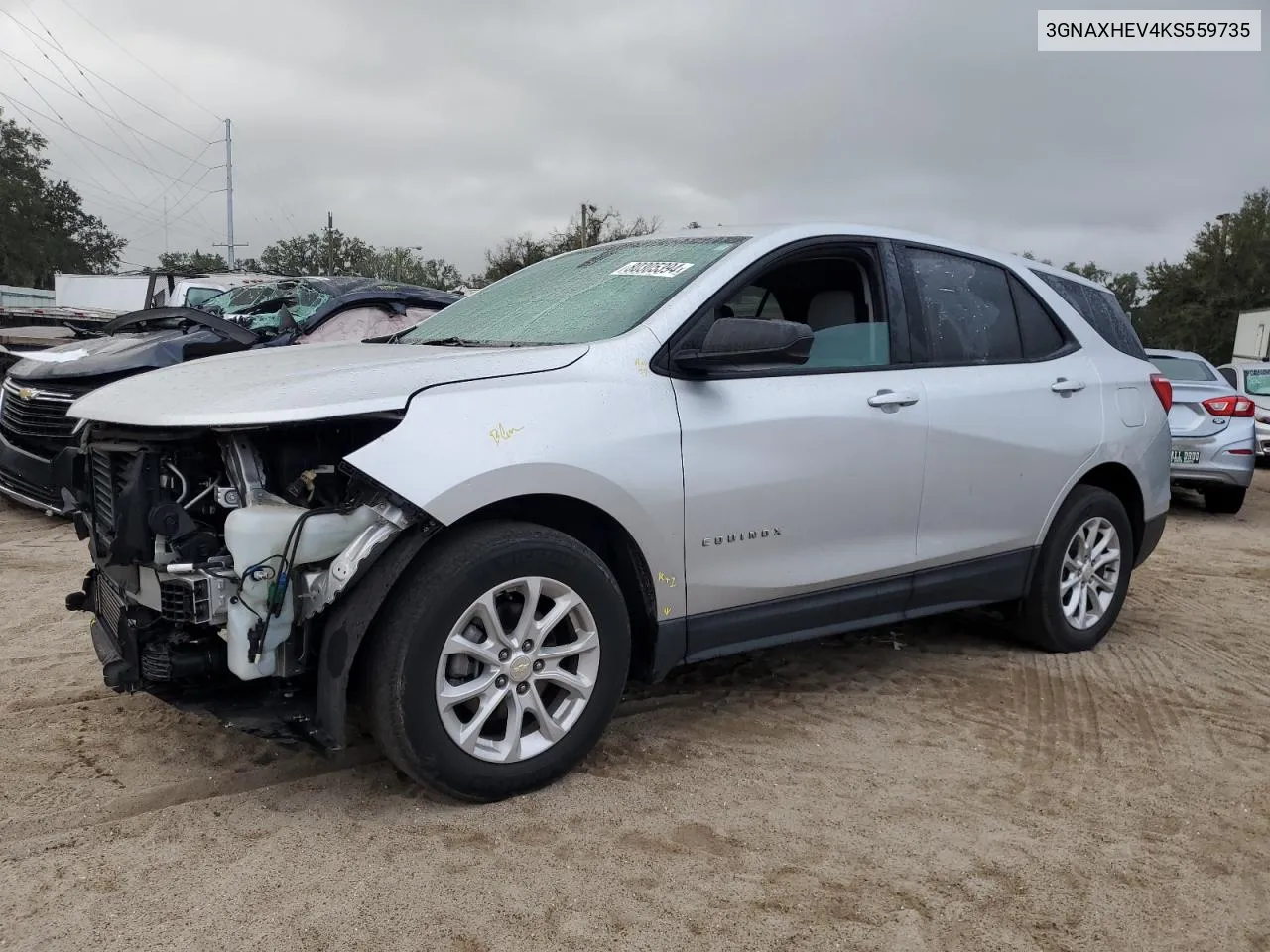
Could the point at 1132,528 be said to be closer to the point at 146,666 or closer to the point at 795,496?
the point at 795,496

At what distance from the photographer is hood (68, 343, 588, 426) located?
2.66 m

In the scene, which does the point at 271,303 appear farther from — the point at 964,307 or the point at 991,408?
the point at 991,408

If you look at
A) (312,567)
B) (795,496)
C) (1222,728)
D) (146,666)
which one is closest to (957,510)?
(795,496)

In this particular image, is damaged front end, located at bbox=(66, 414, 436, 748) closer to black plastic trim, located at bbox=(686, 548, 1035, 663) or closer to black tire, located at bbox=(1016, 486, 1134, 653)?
black plastic trim, located at bbox=(686, 548, 1035, 663)

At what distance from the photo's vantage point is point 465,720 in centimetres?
292

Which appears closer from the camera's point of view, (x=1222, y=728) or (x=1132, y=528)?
(x=1222, y=728)

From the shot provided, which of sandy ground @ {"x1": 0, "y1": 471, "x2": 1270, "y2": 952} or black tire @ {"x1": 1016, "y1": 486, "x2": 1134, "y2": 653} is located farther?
black tire @ {"x1": 1016, "y1": 486, "x2": 1134, "y2": 653}

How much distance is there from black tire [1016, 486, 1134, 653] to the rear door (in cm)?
14

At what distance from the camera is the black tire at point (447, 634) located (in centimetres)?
271

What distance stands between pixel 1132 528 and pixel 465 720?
12.0 feet

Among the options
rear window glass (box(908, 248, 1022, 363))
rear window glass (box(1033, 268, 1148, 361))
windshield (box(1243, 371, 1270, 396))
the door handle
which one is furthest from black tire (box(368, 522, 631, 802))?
windshield (box(1243, 371, 1270, 396))

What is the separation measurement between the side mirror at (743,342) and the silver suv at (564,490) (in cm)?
1

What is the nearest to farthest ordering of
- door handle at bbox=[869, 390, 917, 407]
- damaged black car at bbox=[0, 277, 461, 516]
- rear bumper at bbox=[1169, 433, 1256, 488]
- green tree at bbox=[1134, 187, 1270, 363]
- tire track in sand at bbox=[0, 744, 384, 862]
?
tire track in sand at bbox=[0, 744, 384, 862] < door handle at bbox=[869, 390, 917, 407] < damaged black car at bbox=[0, 277, 461, 516] < rear bumper at bbox=[1169, 433, 1256, 488] < green tree at bbox=[1134, 187, 1270, 363]

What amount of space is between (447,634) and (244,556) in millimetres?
566
